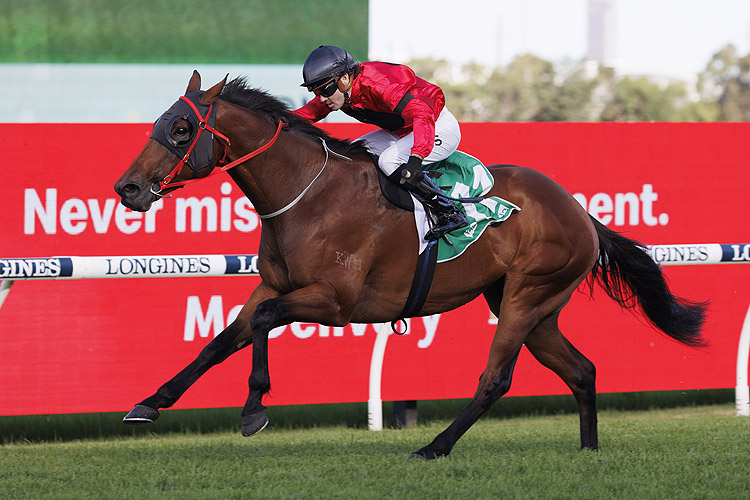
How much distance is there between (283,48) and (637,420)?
5422mm

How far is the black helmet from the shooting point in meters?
4.33

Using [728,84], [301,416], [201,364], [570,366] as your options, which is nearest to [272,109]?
[201,364]

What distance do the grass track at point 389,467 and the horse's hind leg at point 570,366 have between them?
160mm

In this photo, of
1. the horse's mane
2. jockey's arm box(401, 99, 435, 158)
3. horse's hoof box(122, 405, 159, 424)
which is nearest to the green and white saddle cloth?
jockey's arm box(401, 99, 435, 158)

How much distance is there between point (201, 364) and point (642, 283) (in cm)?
231

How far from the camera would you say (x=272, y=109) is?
177 inches

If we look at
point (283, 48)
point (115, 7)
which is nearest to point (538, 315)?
point (283, 48)

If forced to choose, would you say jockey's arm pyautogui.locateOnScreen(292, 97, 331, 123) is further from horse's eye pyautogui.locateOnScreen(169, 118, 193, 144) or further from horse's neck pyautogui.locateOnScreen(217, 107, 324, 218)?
horse's eye pyautogui.locateOnScreen(169, 118, 193, 144)

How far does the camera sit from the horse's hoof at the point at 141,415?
412cm

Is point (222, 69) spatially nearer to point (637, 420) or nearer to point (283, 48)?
point (283, 48)

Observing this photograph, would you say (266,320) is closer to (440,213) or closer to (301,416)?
(440,213)

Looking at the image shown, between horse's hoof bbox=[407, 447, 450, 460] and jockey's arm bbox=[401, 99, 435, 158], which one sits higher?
jockey's arm bbox=[401, 99, 435, 158]

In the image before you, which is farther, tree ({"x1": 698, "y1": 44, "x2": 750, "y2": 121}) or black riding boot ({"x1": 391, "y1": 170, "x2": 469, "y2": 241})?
tree ({"x1": 698, "y1": 44, "x2": 750, "y2": 121})

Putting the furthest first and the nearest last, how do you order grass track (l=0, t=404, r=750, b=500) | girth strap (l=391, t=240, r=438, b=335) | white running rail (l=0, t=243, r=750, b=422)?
1. white running rail (l=0, t=243, r=750, b=422)
2. girth strap (l=391, t=240, r=438, b=335)
3. grass track (l=0, t=404, r=750, b=500)
